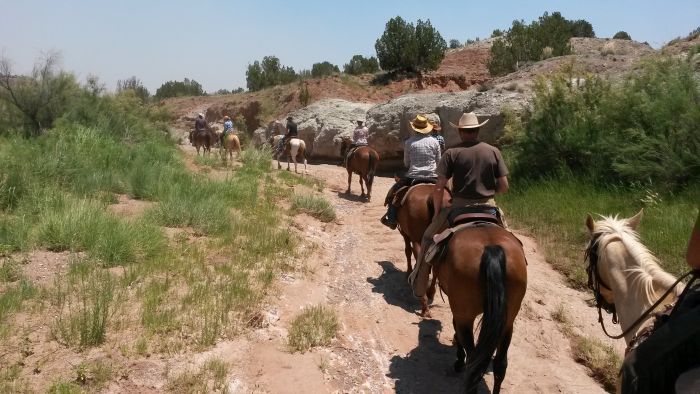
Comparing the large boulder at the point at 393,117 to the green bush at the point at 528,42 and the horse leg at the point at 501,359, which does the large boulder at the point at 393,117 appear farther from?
the horse leg at the point at 501,359

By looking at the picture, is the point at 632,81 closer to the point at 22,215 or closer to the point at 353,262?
the point at 353,262

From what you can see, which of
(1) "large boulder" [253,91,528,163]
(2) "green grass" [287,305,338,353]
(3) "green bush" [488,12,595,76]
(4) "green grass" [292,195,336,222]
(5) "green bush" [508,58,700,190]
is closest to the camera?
(2) "green grass" [287,305,338,353]

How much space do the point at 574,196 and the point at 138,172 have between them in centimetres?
956

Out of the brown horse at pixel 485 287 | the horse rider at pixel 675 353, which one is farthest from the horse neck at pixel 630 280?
the horse rider at pixel 675 353

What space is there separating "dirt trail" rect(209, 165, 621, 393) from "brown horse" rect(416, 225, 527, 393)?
0.88m

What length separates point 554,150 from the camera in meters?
12.7

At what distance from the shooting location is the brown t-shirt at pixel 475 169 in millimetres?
5090

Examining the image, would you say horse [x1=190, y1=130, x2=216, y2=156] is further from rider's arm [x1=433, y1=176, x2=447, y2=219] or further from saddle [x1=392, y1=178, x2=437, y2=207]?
rider's arm [x1=433, y1=176, x2=447, y2=219]

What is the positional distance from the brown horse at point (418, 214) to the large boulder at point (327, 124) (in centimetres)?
1629

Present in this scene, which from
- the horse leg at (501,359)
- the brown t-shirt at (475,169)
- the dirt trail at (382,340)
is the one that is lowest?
the dirt trail at (382,340)

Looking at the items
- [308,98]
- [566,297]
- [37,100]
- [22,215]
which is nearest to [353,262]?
[566,297]

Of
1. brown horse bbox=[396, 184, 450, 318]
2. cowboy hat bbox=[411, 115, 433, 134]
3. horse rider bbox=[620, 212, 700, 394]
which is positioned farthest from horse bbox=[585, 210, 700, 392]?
cowboy hat bbox=[411, 115, 433, 134]

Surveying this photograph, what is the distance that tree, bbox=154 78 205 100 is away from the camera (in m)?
64.0

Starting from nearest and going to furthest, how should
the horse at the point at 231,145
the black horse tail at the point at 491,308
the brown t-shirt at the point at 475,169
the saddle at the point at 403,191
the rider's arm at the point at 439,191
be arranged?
1. the black horse tail at the point at 491,308
2. the brown t-shirt at the point at 475,169
3. the rider's arm at the point at 439,191
4. the saddle at the point at 403,191
5. the horse at the point at 231,145
